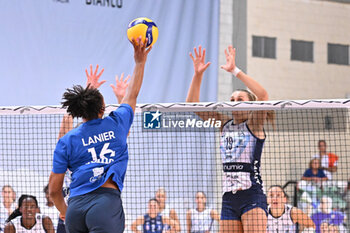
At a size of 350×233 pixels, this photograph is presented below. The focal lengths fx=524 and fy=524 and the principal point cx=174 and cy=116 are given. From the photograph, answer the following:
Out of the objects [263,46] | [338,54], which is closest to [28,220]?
[263,46]

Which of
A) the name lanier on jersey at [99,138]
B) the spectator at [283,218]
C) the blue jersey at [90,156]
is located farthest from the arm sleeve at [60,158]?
the spectator at [283,218]

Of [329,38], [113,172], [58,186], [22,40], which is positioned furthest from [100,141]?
[329,38]

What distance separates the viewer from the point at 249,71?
49.4ft

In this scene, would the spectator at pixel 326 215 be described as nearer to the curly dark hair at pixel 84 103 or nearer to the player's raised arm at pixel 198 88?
the player's raised arm at pixel 198 88

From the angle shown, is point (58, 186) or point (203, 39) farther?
point (203, 39)

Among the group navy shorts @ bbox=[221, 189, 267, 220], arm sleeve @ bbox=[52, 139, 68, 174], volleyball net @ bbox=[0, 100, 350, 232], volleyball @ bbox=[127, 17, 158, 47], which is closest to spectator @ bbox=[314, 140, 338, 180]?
volleyball net @ bbox=[0, 100, 350, 232]

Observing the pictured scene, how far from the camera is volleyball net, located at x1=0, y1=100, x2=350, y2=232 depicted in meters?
5.59

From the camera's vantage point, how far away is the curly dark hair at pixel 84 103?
373 cm

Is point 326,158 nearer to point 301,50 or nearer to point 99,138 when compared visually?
point 301,50

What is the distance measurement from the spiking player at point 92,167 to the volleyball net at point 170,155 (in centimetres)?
177

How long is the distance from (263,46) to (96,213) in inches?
476

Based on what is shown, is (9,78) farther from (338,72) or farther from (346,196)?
(338,72)

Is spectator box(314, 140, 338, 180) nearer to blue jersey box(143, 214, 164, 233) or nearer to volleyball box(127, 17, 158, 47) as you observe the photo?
blue jersey box(143, 214, 164, 233)

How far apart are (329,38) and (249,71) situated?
2.74m
